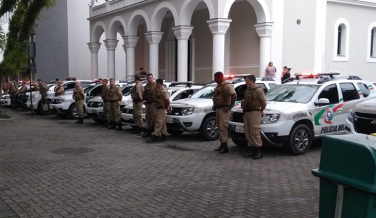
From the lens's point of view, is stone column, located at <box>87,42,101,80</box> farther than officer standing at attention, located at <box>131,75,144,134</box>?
Yes

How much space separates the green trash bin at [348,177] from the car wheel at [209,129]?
25.1ft

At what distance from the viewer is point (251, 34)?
74.8 feet

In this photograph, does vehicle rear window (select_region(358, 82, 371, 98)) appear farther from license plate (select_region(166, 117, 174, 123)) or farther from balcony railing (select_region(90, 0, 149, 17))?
balcony railing (select_region(90, 0, 149, 17))

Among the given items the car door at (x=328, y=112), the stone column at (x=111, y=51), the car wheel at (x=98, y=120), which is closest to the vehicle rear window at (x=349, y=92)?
the car door at (x=328, y=112)

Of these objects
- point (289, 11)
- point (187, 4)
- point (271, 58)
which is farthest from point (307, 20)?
point (187, 4)

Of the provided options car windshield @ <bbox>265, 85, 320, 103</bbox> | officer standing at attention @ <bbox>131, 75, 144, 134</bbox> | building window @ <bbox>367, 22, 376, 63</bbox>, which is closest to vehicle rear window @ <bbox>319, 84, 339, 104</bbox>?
car windshield @ <bbox>265, 85, 320, 103</bbox>

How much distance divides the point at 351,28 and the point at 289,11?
6.18 metres

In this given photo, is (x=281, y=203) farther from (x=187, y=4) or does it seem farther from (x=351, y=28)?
(x=351, y=28)

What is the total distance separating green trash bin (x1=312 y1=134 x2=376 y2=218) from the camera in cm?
319

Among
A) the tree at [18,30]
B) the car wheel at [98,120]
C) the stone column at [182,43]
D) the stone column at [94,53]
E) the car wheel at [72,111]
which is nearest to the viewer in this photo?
the car wheel at [98,120]

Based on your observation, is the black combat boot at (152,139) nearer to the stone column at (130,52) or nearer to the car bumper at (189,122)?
the car bumper at (189,122)

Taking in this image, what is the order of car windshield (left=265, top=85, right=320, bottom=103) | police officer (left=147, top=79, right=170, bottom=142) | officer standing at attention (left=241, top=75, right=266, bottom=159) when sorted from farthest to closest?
police officer (left=147, top=79, right=170, bottom=142)
car windshield (left=265, top=85, right=320, bottom=103)
officer standing at attention (left=241, top=75, right=266, bottom=159)

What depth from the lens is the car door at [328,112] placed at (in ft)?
31.6

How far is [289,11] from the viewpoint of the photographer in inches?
835
